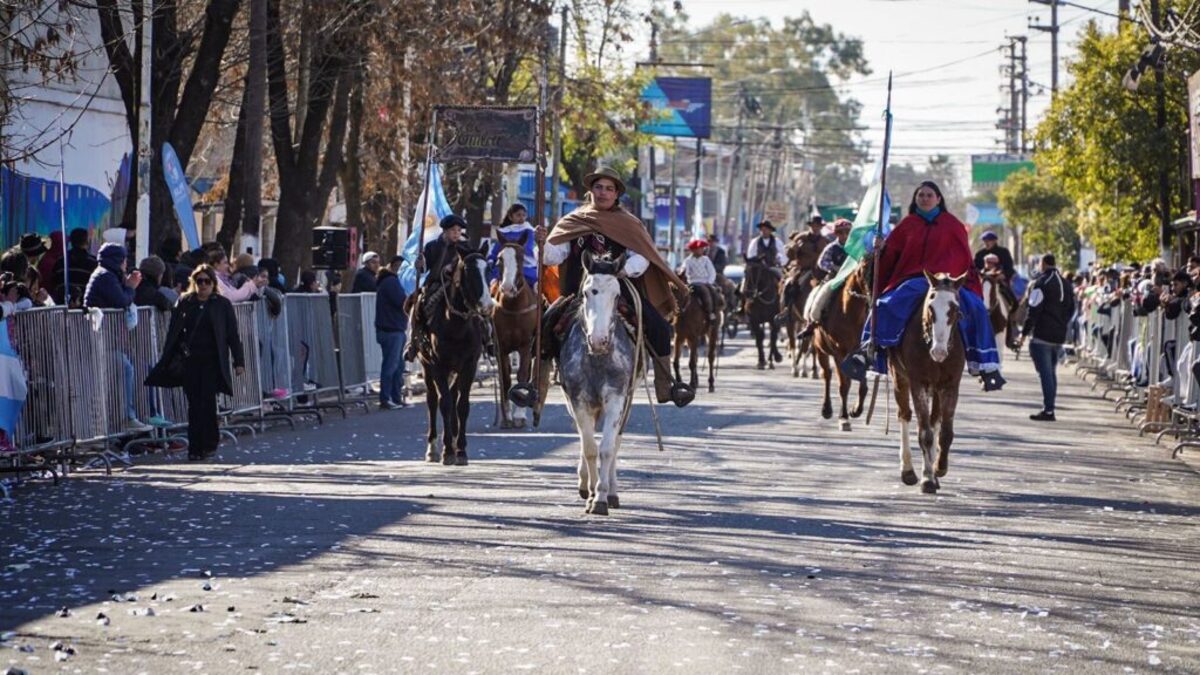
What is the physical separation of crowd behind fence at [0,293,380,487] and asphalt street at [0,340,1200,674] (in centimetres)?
59

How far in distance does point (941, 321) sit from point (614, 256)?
306 cm

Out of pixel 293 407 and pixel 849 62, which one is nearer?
pixel 293 407

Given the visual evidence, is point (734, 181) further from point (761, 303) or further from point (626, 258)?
point (626, 258)

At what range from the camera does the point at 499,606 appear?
420 inches

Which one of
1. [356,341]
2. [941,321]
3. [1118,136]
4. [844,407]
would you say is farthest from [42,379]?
[1118,136]

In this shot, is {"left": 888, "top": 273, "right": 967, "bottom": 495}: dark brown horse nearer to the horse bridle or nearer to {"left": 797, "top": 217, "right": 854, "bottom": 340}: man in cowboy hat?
the horse bridle

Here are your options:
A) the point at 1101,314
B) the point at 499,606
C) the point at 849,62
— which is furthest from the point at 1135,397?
the point at 849,62

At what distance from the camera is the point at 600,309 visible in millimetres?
14516

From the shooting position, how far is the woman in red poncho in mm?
17344

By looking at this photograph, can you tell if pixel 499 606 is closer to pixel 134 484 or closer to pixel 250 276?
pixel 134 484

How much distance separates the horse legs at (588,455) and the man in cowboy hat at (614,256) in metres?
0.74

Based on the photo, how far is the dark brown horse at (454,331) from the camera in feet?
64.1

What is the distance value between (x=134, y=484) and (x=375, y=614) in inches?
295

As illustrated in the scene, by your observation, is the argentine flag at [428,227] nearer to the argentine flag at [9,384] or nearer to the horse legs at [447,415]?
the horse legs at [447,415]
